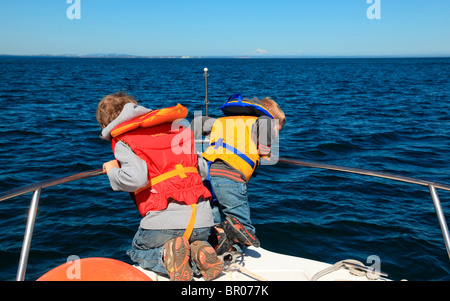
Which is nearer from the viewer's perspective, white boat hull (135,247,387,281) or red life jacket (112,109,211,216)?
red life jacket (112,109,211,216)

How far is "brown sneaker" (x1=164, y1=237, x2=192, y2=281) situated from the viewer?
2260 millimetres

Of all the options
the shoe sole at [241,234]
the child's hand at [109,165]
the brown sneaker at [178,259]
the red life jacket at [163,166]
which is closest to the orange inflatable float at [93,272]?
the brown sneaker at [178,259]

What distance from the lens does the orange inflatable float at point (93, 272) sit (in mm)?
1783

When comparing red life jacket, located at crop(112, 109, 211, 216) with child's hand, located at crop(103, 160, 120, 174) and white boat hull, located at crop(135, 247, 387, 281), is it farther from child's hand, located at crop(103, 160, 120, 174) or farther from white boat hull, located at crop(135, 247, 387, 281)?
white boat hull, located at crop(135, 247, 387, 281)

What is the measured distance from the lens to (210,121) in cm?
313

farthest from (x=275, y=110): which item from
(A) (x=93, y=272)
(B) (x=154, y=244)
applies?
(A) (x=93, y=272)

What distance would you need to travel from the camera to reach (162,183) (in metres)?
2.34

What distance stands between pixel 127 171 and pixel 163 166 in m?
0.24

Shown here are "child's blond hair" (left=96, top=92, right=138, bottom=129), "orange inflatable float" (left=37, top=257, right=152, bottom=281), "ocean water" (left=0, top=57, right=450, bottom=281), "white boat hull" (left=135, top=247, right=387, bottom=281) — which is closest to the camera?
"orange inflatable float" (left=37, top=257, right=152, bottom=281)

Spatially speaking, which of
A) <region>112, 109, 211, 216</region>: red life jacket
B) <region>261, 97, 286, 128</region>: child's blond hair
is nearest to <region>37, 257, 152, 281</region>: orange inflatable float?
<region>112, 109, 211, 216</region>: red life jacket

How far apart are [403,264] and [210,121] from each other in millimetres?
4355

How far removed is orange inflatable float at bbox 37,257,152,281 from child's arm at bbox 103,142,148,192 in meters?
0.49

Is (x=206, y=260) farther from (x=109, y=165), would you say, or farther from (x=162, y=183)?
(x=109, y=165)

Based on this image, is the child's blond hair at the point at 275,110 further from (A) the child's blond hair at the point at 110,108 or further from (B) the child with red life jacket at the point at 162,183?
(A) the child's blond hair at the point at 110,108
